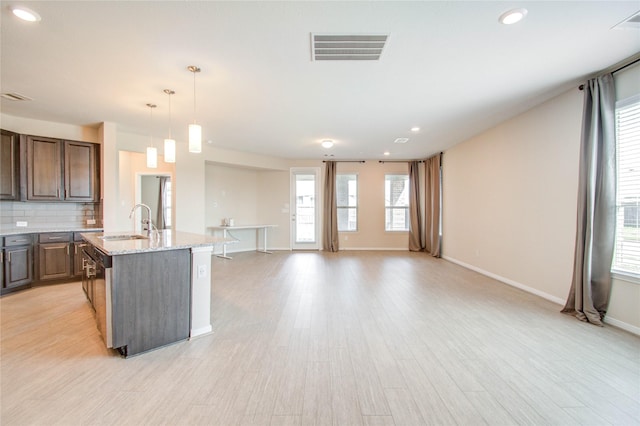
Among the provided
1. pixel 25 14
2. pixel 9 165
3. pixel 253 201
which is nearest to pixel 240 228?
pixel 253 201

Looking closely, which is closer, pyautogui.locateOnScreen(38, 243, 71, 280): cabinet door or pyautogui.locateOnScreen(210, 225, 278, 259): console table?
pyautogui.locateOnScreen(38, 243, 71, 280): cabinet door

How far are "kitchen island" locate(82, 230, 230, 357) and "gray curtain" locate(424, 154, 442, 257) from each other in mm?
5764

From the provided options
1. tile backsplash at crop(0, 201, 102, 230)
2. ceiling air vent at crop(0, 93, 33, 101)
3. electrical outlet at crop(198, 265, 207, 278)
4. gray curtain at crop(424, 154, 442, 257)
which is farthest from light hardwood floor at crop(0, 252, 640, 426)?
gray curtain at crop(424, 154, 442, 257)

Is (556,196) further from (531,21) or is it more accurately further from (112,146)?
(112,146)

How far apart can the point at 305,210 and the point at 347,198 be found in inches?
50.4

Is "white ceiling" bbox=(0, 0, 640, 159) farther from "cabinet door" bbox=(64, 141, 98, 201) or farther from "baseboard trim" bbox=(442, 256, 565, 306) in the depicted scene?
"baseboard trim" bbox=(442, 256, 565, 306)

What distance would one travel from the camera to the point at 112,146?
15.1 ft

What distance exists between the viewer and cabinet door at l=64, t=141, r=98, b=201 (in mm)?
4426

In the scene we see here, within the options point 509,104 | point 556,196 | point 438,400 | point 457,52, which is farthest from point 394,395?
point 509,104

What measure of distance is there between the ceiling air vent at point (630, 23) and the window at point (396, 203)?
19.1 feet

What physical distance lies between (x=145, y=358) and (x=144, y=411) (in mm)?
705

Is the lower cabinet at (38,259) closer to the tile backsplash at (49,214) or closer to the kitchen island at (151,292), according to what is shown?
the tile backsplash at (49,214)

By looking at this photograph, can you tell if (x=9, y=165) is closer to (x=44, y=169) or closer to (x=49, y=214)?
(x=44, y=169)

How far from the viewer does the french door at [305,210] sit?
7.86 m
